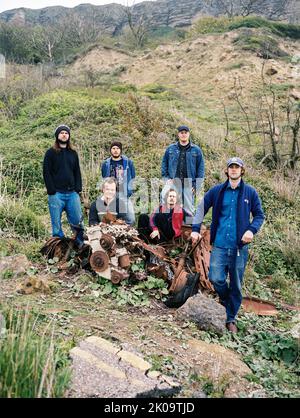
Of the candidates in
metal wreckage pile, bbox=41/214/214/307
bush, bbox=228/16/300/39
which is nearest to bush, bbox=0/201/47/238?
metal wreckage pile, bbox=41/214/214/307

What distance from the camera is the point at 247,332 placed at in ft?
16.4

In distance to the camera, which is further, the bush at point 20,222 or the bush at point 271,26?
the bush at point 271,26

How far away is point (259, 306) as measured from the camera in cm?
588

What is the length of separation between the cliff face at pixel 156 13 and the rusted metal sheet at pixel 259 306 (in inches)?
2159


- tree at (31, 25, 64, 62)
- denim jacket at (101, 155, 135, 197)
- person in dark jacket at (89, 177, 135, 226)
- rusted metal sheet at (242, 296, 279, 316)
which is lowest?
rusted metal sheet at (242, 296, 279, 316)

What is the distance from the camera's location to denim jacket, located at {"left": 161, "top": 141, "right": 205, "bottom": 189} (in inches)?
266

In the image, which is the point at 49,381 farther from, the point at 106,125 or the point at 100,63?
the point at 100,63

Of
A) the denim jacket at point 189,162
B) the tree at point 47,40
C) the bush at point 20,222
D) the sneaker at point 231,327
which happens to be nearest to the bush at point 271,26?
the tree at point 47,40

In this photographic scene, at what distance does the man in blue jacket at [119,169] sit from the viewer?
6.51 meters

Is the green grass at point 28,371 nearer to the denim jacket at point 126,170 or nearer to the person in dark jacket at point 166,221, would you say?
the person in dark jacket at point 166,221

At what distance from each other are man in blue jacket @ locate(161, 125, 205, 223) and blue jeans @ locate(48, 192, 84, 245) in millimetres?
1411

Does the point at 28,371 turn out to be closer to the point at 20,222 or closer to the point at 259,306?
the point at 259,306

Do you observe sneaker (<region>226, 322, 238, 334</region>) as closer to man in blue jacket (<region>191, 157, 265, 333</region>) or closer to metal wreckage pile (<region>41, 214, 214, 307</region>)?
man in blue jacket (<region>191, 157, 265, 333</region>)

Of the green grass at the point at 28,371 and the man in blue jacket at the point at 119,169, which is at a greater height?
the man in blue jacket at the point at 119,169
